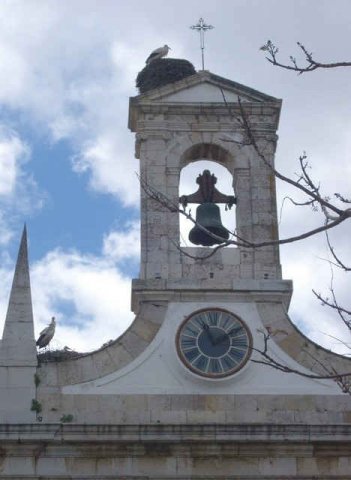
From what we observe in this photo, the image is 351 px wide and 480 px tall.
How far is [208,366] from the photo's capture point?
16.0 meters

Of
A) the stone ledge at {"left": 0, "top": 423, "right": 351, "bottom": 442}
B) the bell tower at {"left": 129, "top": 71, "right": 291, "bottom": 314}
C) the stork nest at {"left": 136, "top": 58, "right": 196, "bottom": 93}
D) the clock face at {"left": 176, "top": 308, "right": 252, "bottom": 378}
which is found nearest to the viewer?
the stone ledge at {"left": 0, "top": 423, "right": 351, "bottom": 442}

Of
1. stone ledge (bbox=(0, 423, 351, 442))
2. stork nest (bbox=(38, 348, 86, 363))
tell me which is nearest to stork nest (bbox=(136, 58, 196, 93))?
stork nest (bbox=(38, 348, 86, 363))

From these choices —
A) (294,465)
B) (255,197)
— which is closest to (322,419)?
(294,465)

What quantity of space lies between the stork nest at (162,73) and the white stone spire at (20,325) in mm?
3240

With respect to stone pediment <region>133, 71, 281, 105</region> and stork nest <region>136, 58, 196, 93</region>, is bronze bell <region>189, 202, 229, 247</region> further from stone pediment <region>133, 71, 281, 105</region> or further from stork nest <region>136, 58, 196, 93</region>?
stork nest <region>136, 58, 196, 93</region>

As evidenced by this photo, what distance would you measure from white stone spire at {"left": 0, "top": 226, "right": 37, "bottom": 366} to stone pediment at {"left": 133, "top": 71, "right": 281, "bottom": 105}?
2.93 meters

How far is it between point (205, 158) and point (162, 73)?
1419 millimetres

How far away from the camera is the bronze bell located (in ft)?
55.1

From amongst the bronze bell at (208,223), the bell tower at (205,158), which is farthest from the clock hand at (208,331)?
the bronze bell at (208,223)

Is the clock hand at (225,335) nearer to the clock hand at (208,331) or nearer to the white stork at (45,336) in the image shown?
the clock hand at (208,331)

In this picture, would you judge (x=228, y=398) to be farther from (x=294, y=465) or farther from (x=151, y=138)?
(x=151, y=138)

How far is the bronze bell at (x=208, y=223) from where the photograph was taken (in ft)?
55.1

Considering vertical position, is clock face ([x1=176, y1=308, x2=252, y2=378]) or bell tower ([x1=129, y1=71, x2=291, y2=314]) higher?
bell tower ([x1=129, y1=71, x2=291, y2=314])

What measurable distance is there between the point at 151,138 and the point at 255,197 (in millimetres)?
1617
